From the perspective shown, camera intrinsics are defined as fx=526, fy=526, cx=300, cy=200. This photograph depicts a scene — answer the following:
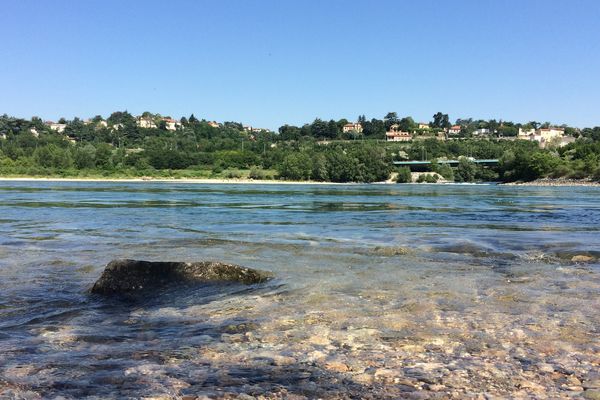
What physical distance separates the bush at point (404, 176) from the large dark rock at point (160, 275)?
164 metres

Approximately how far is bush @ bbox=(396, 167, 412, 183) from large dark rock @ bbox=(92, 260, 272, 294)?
164m

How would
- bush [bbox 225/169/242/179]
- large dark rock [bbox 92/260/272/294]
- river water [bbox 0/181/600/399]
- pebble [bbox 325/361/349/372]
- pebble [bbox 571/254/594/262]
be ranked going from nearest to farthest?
river water [bbox 0/181/600/399], pebble [bbox 325/361/349/372], large dark rock [bbox 92/260/272/294], pebble [bbox 571/254/594/262], bush [bbox 225/169/242/179]

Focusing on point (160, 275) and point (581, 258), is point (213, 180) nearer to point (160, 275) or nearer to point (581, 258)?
point (581, 258)

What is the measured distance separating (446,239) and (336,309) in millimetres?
10677

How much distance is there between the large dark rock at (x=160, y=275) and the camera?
8.60 metres

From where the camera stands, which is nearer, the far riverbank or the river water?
the river water

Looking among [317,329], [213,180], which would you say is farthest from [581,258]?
[213,180]

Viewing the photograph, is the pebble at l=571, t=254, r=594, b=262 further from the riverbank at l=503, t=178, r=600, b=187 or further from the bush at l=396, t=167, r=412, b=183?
the bush at l=396, t=167, r=412, b=183

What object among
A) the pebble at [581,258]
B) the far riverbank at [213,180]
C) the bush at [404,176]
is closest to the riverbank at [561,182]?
the far riverbank at [213,180]

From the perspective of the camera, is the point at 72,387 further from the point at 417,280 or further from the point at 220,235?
the point at 220,235

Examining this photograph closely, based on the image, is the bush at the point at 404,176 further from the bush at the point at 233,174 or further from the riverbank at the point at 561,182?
the bush at the point at 233,174

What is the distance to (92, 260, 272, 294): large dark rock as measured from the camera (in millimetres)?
8602

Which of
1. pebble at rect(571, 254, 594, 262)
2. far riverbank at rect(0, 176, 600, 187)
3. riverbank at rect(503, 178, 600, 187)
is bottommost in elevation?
far riverbank at rect(0, 176, 600, 187)

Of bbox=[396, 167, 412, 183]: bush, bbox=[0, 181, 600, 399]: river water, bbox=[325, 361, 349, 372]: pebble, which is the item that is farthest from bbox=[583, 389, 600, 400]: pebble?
bbox=[396, 167, 412, 183]: bush
